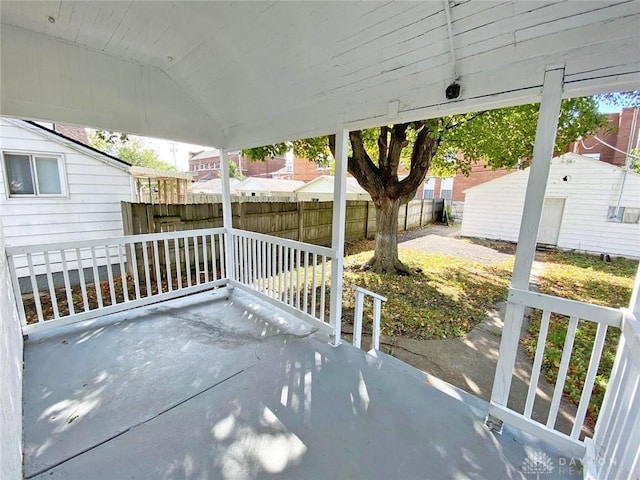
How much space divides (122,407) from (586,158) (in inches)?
470

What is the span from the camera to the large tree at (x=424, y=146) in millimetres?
4074

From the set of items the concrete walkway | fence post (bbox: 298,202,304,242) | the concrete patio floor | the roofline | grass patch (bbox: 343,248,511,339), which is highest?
the roofline

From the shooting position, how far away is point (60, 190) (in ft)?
16.0

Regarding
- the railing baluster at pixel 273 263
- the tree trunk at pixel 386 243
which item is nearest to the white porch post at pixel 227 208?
the railing baluster at pixel 273 263

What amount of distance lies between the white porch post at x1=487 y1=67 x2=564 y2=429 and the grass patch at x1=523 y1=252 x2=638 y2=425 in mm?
1335

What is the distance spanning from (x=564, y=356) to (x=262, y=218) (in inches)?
223

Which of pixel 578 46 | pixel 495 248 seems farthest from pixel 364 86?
pixel 495 248

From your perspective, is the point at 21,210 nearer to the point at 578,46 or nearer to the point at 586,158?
the point at 578,46

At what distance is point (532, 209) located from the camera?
164cm

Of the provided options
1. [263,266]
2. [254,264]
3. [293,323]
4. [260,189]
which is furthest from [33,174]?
[260,189]

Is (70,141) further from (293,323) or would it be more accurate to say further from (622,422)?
(622,422)

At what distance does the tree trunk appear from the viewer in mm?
5723

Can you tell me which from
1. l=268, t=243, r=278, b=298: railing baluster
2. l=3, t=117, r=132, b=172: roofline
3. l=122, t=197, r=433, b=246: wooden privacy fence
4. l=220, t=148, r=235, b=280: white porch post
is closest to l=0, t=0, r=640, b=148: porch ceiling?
l=220, t=148, r=235, b=280: white porch post

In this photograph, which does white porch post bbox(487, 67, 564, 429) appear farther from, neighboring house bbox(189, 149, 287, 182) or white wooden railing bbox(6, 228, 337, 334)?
neighboring house bbox(189, 149, 287, 182)
